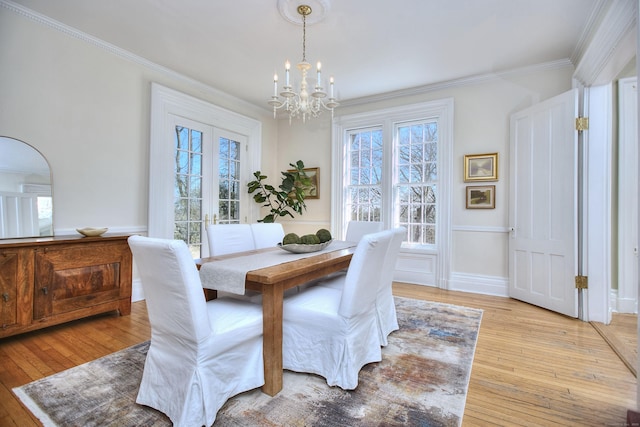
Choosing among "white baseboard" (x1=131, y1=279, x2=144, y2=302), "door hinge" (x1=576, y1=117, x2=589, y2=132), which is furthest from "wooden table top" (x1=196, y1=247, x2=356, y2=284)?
"door hinge" (x1=576, y1=117, x2=589, y2=132)

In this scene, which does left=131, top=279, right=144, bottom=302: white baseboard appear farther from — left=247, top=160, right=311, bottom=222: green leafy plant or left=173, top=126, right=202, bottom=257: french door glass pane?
left=247, top=160, right=311, bottom=222: green leafy plant

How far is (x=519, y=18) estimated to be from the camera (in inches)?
108

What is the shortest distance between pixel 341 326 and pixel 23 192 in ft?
9.81

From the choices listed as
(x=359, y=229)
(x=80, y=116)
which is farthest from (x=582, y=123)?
(x=80, y=116)

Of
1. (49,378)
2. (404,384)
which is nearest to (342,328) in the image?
(404,384)

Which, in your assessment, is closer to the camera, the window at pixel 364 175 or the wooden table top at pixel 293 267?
the wooden table top at pixel 293 267

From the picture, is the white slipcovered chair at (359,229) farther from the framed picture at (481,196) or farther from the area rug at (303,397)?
the framed picture at (481,196)

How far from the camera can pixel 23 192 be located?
8.96 feet

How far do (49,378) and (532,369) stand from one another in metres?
3.14

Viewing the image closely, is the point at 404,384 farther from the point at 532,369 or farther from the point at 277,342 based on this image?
the point at 532,369

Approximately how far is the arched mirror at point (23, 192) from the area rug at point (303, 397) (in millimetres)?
1467

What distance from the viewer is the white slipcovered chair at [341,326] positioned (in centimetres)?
182

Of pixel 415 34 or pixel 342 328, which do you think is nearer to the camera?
pixel 342 328

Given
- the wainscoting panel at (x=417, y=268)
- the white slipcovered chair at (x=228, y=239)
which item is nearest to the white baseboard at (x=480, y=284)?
the wainscoting panel at (x=417, y=268)
